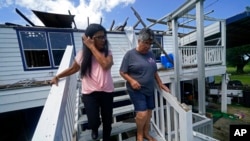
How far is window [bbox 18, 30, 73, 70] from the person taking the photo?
6.00 metres

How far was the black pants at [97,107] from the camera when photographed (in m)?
1.52

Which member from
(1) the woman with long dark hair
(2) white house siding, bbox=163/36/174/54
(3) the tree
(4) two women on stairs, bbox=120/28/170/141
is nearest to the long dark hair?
(1) the woman with long dark hair

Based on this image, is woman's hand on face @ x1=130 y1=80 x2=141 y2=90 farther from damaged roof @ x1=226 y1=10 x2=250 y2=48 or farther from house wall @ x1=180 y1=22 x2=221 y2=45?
house wall @ x1=180 y1=22 x2=221 y2=45

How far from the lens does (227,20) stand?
6.82 metres

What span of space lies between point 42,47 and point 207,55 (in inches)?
294

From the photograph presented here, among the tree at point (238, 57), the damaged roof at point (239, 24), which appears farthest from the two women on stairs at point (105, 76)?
the tree at point (238, 57)

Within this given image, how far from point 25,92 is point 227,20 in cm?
878

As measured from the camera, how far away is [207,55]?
6.61 m

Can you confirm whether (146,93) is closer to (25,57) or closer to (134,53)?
(134,53)

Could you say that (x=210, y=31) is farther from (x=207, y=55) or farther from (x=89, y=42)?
(x=89, y=42)

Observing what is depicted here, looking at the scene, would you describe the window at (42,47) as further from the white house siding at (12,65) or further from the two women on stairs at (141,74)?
the two women on stairs at (141,74)

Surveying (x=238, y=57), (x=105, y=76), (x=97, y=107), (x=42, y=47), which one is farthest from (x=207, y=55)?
(x=238, y=57)

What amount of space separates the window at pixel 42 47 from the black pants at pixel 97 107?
5744mm

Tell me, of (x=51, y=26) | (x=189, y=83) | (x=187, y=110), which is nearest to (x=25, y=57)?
(x=51, y=26)
